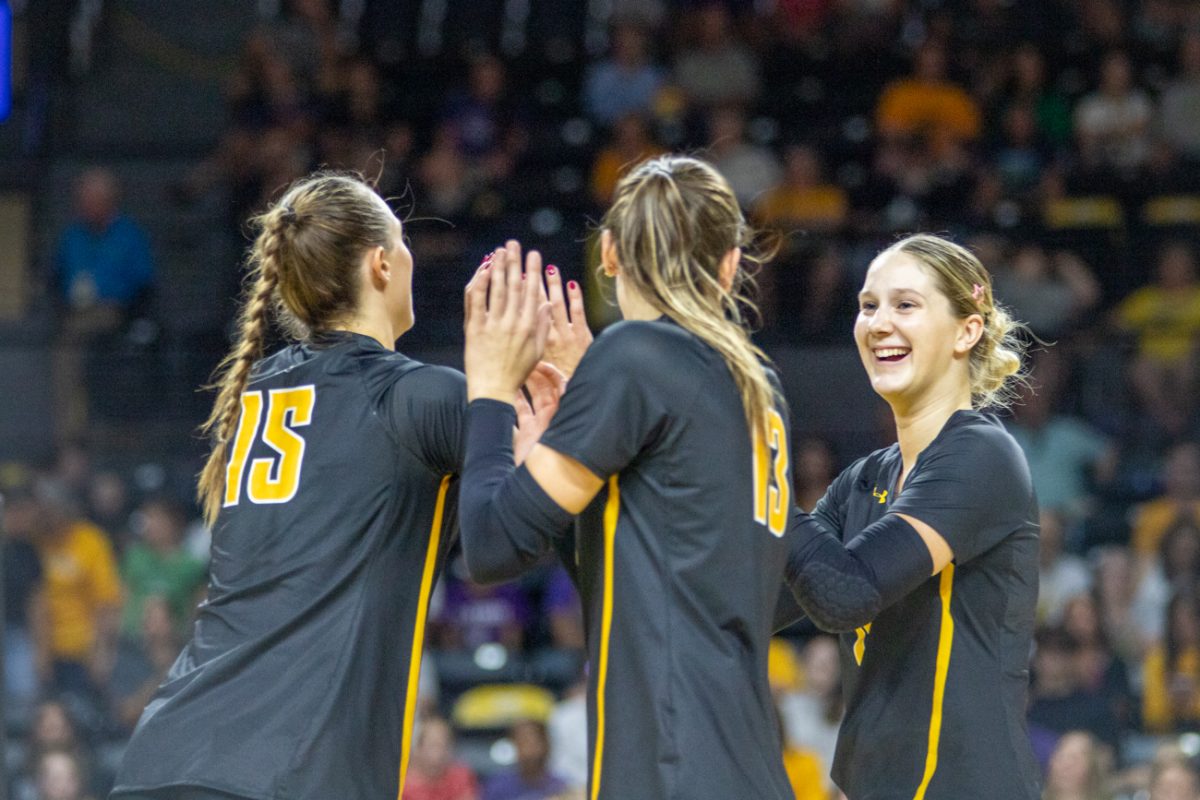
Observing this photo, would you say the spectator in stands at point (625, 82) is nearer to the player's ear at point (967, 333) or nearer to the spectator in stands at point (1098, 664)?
the spectator in stands at point (1098, 664)

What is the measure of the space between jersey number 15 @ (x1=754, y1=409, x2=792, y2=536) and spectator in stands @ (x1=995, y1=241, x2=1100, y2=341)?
229 inches

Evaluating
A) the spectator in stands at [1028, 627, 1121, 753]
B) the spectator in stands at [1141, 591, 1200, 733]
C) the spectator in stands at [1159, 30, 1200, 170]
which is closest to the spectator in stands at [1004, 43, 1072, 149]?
the spectator in stands at [1159, 30, 1200, 170]

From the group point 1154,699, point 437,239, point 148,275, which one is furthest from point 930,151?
point 148,275

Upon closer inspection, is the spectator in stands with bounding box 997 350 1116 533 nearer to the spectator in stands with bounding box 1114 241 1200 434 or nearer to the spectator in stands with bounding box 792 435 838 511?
the spectator in stands with bounding box 1114 241 1200 434

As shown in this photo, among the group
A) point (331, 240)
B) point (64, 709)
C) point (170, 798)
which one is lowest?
point (64, 709)

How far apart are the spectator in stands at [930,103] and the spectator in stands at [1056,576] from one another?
3.05m

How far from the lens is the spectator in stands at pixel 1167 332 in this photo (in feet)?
25.5

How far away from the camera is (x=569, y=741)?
23.4 feet

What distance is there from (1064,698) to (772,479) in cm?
471

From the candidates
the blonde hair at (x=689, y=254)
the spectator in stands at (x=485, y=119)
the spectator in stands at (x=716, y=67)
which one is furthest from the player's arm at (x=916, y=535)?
the spectator in stands at (x=716, y=67)

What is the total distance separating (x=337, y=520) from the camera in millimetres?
2799

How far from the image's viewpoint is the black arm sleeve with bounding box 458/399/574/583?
2.54 m

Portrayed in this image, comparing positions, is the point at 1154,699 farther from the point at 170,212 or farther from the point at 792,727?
the point at 170,212

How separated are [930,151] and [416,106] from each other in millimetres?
3229
